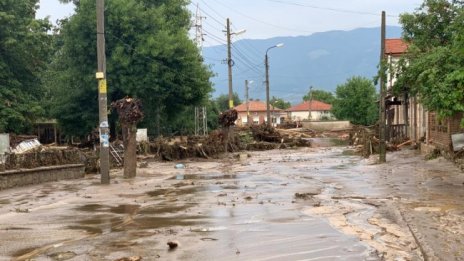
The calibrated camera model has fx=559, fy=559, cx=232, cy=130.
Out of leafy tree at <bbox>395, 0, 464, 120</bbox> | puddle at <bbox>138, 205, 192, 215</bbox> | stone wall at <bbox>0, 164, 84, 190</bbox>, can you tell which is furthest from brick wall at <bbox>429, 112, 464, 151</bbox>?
stone wall at <bbox>0, 164, 84, 190</bbox>

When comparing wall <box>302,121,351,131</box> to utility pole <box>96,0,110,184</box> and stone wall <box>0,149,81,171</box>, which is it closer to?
stone wall <box>0,149,81,171</box>

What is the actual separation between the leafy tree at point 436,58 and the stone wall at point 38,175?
12.0 meters

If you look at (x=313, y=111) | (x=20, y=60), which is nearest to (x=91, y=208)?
(x=20, y=60)

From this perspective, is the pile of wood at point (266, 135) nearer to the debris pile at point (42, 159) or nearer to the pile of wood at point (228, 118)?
the pile of wood at point (228, 118)

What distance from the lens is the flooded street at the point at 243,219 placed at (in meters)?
7.31

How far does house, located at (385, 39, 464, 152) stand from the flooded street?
10.3 ft

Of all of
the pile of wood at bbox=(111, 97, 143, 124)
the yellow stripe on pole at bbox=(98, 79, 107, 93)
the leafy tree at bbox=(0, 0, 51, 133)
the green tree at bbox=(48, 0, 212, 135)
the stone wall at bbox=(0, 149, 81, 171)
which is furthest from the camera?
the green tree at bbox=(48, 0, 212, 135)

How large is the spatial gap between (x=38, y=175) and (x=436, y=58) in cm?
1263

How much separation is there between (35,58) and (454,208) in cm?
3101

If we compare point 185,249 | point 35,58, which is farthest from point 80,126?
point 185,249

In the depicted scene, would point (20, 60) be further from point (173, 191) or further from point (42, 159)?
point (173, 191)

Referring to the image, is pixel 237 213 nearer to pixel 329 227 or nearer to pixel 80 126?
pixel 329 227

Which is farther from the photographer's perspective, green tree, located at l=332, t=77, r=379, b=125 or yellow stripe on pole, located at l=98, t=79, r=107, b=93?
green tree, located at l=332, t=77, r=379, b=125

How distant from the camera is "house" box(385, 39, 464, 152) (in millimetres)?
21656
